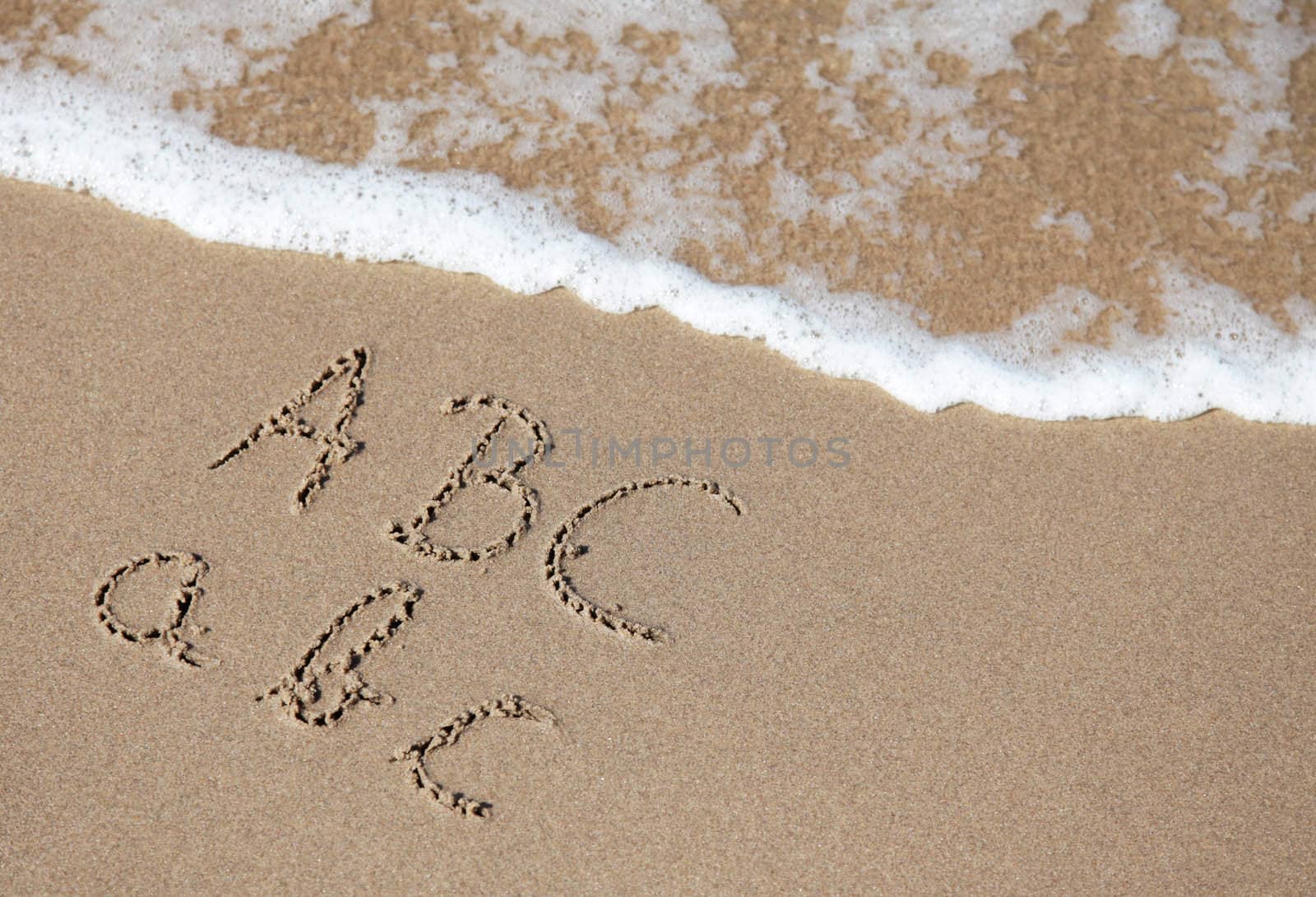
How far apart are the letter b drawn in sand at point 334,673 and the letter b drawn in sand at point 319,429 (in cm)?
34

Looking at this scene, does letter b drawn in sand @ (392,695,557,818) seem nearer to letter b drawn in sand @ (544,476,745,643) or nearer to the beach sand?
the beach sand

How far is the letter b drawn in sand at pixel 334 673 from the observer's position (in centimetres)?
212

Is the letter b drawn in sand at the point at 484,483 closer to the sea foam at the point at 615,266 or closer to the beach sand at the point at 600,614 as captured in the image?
the beach sand at the point at 600,614

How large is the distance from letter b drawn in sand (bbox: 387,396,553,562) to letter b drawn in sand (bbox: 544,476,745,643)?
0.31ft

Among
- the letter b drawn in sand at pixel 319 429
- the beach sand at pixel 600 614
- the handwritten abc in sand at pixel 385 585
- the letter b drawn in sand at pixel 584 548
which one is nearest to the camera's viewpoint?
the beach sand at pixel 600 614

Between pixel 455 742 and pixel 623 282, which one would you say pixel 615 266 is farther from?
pixel 455 742

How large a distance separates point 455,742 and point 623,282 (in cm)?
128

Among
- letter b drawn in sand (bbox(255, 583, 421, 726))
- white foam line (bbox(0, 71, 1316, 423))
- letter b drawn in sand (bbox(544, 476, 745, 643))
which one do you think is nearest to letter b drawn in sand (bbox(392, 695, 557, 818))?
letter b drawn in sand (bbox(255, 583, 421, 726))

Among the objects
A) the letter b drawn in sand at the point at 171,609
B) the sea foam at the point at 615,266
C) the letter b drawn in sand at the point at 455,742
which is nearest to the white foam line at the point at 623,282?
the sea foam at the point at 615,266

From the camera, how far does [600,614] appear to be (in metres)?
2.27

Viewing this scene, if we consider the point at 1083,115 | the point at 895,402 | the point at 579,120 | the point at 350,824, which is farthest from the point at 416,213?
the point at 1083,115

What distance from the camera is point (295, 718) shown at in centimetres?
210

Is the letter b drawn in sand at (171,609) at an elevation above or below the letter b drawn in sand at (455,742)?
above

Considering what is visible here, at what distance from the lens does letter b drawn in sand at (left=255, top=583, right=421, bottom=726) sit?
212cm
